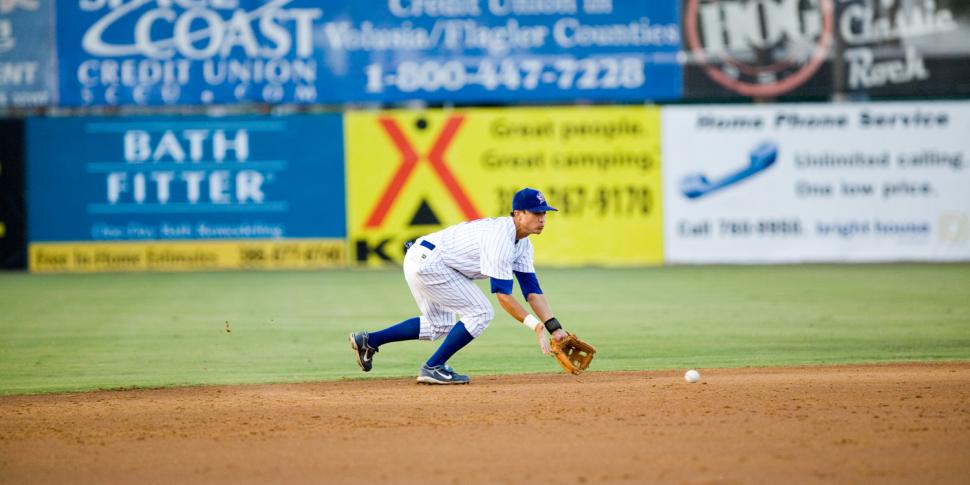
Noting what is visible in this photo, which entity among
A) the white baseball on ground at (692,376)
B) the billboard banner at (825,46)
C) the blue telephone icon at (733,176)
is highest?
the billboard banner at (825,46)

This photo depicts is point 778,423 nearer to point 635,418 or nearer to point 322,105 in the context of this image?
point 635,418

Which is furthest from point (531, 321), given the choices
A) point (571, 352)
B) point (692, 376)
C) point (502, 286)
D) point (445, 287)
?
point (692, 376)

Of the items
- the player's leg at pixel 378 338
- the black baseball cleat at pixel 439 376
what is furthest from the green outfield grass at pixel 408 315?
the black baseball cleat at pixel 439 376

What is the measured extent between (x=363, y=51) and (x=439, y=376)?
1370 centimetres

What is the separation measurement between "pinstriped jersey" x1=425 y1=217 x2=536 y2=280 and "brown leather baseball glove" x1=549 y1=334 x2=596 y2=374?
1.90 feet

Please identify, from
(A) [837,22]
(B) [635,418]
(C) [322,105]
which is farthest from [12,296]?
(A) [837,22]

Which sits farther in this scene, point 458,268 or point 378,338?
point 378,338

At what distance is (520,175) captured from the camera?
22.3 m

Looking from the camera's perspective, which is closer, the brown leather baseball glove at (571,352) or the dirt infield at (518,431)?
the dirt infield at (518,431)

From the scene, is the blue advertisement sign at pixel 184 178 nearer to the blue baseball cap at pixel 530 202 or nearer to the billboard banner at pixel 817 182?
the billboard banner at pixel 817 182

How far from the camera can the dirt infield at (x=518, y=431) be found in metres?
6.36

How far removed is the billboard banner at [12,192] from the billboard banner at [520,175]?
5936 millimetres

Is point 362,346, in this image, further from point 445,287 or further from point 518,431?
point 518,431

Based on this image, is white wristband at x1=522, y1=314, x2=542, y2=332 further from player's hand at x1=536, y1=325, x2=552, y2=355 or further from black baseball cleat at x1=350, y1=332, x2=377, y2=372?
black baseball cleat at x1=350, y1=332, x2=377, y2=372
